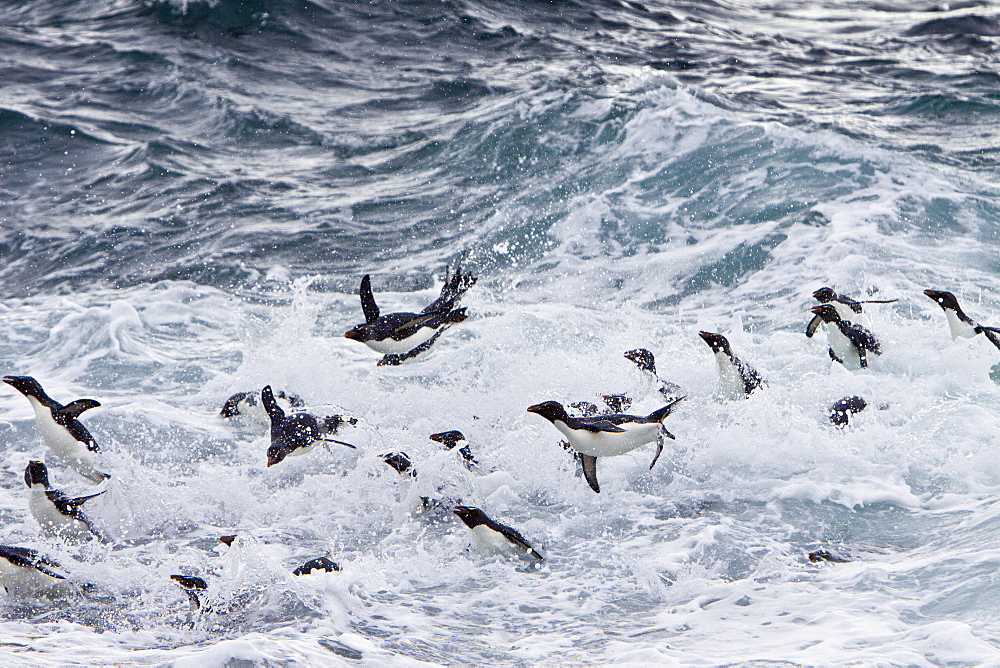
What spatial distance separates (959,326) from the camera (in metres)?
7.74

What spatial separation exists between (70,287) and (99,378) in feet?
8.24

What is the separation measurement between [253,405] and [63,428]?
4.41 feet

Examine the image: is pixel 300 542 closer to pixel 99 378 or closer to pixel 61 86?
pixel 99 378

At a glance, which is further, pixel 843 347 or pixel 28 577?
pixel 843 347

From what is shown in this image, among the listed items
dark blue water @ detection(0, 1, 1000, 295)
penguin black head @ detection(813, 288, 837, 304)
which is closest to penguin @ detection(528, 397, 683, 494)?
penguin black head @ detection(813, 288, 837, 304)

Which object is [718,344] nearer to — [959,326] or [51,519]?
[959,326]

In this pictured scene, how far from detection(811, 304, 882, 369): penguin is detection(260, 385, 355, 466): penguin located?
3664mm

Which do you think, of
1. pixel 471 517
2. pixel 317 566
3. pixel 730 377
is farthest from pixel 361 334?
pixel 730 377

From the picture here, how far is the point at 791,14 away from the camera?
23.5m

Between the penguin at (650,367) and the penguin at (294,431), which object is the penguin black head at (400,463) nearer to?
the penguin at (294,431)

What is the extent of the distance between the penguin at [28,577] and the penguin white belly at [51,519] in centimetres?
49

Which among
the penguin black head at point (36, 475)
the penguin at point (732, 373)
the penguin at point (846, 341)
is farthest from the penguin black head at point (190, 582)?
the penguin at point (846, 341)

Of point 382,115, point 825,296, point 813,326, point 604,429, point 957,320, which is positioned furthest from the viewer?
point 382,115

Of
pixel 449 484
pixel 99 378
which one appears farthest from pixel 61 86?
pixel 449 484
